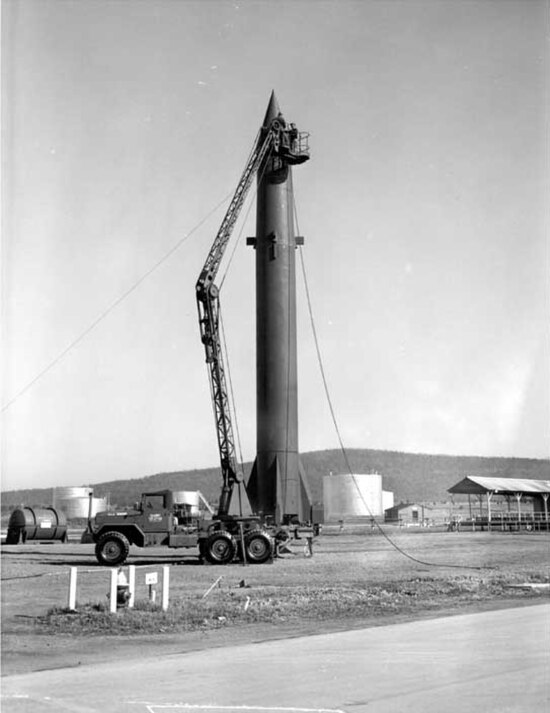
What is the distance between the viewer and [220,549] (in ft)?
76.8

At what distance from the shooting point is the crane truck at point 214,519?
76.9ft

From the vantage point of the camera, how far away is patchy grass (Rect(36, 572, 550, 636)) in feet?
39.8

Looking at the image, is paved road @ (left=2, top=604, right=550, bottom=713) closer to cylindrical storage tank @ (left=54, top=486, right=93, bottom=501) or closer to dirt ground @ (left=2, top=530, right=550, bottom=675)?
dirt ground @ (left=2, top=530, right=550, bottom=675)

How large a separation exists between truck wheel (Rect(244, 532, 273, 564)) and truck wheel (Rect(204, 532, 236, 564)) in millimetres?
455

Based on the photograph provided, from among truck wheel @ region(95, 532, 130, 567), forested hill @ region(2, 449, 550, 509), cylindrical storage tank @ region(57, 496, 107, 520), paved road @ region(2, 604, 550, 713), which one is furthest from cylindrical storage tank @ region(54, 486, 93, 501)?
paved road @ region(2, 604, 550, 713)

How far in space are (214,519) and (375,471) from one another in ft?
365

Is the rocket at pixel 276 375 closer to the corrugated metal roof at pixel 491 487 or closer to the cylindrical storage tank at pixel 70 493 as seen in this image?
the corrugated metal roof at pixel 491 487

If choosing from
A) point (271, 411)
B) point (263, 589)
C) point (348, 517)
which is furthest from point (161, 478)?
point (263, 589)

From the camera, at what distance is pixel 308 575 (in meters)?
20.3

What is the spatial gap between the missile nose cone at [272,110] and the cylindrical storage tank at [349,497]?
158 feet

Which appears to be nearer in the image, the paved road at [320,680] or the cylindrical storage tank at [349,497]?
the paved road at [320,680]

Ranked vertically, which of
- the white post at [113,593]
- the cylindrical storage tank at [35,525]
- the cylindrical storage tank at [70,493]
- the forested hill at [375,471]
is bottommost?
the white post at [113,593]

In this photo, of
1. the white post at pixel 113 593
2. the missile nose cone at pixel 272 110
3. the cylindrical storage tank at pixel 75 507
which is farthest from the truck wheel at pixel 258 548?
the cylindrical storage tank at pixel 75 507

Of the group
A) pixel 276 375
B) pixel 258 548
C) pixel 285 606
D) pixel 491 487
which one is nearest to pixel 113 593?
pixel 285 606
